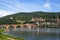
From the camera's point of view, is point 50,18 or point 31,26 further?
point 50,18

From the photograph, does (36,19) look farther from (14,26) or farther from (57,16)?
(14,26)

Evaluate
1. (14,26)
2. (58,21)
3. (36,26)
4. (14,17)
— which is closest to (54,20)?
(58,21)

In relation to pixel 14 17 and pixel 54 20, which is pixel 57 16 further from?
pixel 14 17

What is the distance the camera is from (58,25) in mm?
128750

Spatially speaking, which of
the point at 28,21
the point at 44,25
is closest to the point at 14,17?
the point at 28,21

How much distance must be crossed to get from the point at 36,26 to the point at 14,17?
13.0 meters

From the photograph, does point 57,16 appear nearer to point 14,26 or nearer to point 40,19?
point 40,19

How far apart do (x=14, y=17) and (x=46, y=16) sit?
1678 cm

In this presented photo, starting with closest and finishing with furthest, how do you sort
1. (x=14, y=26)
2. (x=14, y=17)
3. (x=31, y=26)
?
(x=14, y=26) → (x=31, y=26) → (x=14, y=17)

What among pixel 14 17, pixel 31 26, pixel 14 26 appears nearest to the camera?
pixel 14 26

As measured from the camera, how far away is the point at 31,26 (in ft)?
403

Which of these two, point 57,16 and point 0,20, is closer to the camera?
point 0,20

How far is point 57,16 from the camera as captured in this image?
13338 centimetres

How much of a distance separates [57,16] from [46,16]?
5.94 meters
